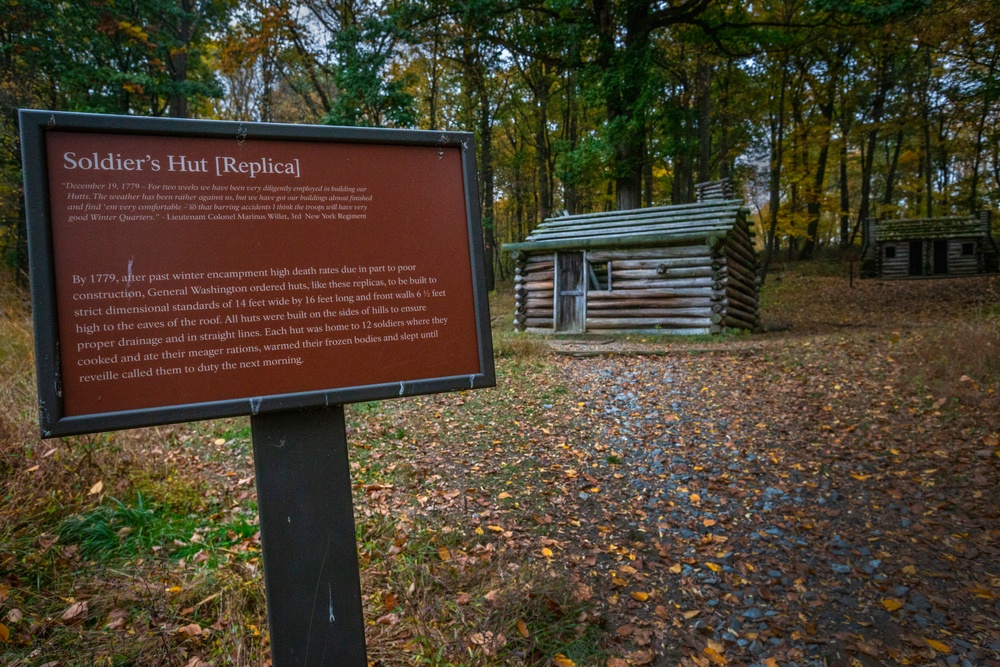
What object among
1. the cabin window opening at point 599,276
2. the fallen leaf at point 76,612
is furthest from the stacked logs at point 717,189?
the fallen leaf at point 76,612

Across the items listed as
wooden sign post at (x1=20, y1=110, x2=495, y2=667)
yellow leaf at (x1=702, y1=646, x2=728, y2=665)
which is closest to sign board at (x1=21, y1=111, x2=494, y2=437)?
wooden sign post at (x1=20, y1=110, x2=495, y2=667)

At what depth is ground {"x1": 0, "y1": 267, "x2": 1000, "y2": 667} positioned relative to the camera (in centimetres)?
306

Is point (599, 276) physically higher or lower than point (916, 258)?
lower

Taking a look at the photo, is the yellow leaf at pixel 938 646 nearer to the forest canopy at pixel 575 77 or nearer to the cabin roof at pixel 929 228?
the forest canopy at pixel 575 77

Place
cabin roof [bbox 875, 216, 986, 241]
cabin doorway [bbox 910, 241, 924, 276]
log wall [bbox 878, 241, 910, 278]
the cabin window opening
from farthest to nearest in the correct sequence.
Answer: log wall [bbox 878, 241, 910, 278] → cabin doorway [bbox 910, 241, 924, 276] → cabin roof [bbox 875, 216, 986, 241] → the cabin window opening

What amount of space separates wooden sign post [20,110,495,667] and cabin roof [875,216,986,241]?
30027 millimetres

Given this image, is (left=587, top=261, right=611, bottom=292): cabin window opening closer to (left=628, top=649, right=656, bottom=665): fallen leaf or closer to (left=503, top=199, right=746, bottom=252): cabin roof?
(left=503, top=199, right=746, bottom=252): cabin roof

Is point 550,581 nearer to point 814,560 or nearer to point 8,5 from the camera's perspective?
point 814,560

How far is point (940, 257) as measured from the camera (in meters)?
25.4

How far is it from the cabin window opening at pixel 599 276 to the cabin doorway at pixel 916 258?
765 inches

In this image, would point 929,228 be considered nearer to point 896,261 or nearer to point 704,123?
point 896,261

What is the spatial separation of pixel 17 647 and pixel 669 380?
8034mm

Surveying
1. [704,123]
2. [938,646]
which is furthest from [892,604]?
[704,123]

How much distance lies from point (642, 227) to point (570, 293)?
8.38 ft
